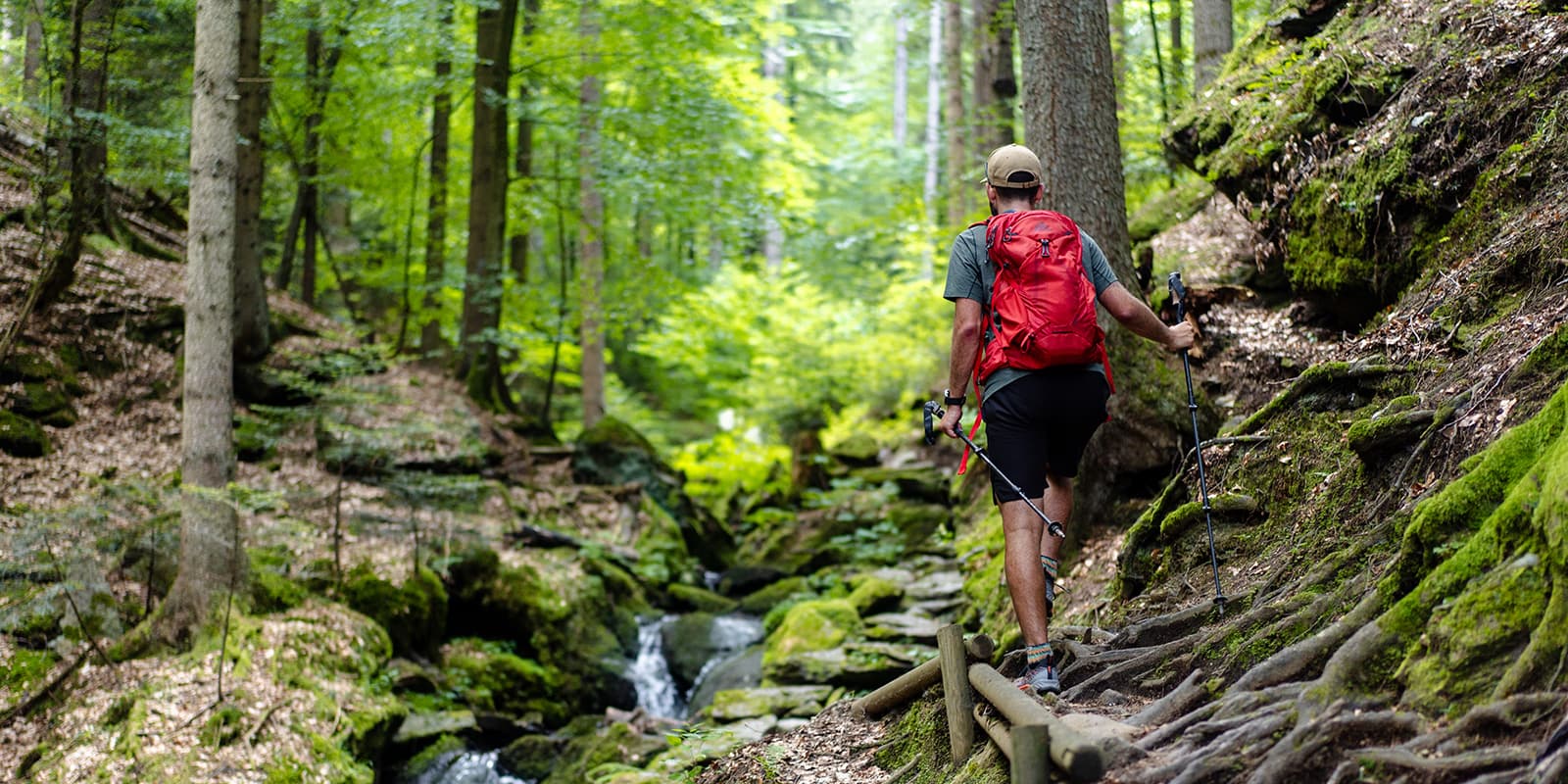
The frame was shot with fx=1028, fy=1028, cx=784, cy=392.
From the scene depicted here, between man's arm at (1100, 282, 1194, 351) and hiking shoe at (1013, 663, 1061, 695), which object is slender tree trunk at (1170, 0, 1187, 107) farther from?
hiking shoe at (1013, 663, 1061, 695)

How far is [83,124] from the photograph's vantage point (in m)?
9.52

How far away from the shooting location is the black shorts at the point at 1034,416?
13.4ft

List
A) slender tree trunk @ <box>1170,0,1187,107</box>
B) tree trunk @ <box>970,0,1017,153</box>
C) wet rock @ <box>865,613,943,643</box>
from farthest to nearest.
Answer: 1. tree trunk @ <box>970,0,1017,153</box>
2. slender tree trunk @ <box>1170,0,1187,107</box>
3. wet rock @ <box>865,613,943,643</box>

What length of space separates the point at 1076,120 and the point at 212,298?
661 centimetres

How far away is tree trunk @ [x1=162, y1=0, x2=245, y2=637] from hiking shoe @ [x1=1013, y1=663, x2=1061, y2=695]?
644 centimetres

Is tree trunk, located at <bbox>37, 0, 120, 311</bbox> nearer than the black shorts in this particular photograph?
No

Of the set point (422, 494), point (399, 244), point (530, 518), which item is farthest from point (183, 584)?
point (399, 244)

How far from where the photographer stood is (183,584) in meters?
7.66

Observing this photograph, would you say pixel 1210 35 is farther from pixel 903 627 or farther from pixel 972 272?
pixel 972 272

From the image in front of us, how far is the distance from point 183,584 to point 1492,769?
319 inches

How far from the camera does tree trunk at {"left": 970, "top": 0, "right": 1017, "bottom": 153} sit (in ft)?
39.0

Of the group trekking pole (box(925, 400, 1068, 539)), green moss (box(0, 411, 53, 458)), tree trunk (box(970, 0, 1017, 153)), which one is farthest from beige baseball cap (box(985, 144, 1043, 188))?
green moss (box(0, 411, 53, 458))

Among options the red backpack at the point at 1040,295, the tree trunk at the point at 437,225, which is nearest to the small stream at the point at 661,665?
the red backpack at the point at 1040,295

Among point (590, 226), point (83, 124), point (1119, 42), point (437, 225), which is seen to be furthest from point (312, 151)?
point (1119, 42)
